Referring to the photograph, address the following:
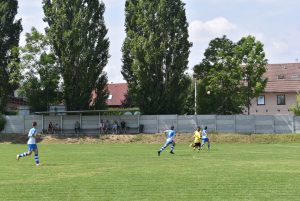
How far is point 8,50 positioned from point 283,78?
45.7m

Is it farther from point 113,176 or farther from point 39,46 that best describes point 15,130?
point 113,176

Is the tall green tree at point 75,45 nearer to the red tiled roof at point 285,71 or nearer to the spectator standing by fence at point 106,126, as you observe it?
the spectator standing by fence at point 106,126

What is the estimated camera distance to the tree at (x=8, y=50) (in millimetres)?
62312

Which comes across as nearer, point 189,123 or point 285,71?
point 189,123

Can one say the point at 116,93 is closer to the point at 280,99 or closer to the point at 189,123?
the point at 280,99

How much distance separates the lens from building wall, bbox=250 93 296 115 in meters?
82.8

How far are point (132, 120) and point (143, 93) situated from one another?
3.61 metres

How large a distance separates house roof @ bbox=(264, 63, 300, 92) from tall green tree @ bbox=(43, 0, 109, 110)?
34.4 metres

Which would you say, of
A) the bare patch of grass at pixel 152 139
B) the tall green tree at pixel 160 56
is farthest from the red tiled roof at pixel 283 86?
the bare patch of grass at pixel 152 139

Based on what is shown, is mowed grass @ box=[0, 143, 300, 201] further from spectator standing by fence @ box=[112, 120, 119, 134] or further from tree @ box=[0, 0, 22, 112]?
tree @ box=[0, 0, 22, 112]

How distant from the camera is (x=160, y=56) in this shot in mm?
60156

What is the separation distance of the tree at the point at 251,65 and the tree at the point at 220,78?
3.23ft

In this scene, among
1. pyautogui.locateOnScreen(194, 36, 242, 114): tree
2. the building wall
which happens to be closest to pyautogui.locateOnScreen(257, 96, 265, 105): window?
the building wall

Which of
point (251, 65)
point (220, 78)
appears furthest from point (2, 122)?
point (251, 65)
